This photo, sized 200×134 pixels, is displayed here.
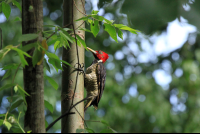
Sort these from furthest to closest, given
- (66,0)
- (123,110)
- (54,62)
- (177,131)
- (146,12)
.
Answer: (177,131) < (123,110) < (66,0) < (54,62) < (146,12)

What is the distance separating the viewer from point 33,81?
81cm

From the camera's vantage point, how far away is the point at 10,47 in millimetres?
705

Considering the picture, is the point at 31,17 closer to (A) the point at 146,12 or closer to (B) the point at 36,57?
(B) the point at 36,57

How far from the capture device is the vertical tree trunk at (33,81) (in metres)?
0.80

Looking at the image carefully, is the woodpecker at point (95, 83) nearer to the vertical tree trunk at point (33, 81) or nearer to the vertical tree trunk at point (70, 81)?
the vertical tree trunk at point (70, 81)

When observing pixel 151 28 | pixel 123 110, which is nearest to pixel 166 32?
pixel 151 28

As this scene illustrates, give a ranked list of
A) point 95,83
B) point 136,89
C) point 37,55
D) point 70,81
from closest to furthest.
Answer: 1. point 37,55
2. point 70,81
3. point 95,83
4. point 136,89

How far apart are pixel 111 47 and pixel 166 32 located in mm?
4825

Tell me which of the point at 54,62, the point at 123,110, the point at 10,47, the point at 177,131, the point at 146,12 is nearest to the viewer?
the point at 146,12

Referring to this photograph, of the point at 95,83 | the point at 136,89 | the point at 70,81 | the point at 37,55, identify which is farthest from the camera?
the point at 136,89

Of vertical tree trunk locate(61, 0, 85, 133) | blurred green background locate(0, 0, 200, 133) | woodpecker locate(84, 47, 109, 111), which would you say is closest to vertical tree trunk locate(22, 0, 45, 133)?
vertical tree trunk locate(61, 0, 85, 133)

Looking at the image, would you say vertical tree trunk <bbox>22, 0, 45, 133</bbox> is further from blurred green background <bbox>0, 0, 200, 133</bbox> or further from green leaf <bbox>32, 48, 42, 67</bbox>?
blurred green background <bbox>0, 0, 200, 133</bbox>

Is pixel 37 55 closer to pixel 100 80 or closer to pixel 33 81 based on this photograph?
pixel 33 81

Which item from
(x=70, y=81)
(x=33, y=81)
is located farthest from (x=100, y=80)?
(x=33, y=81)
